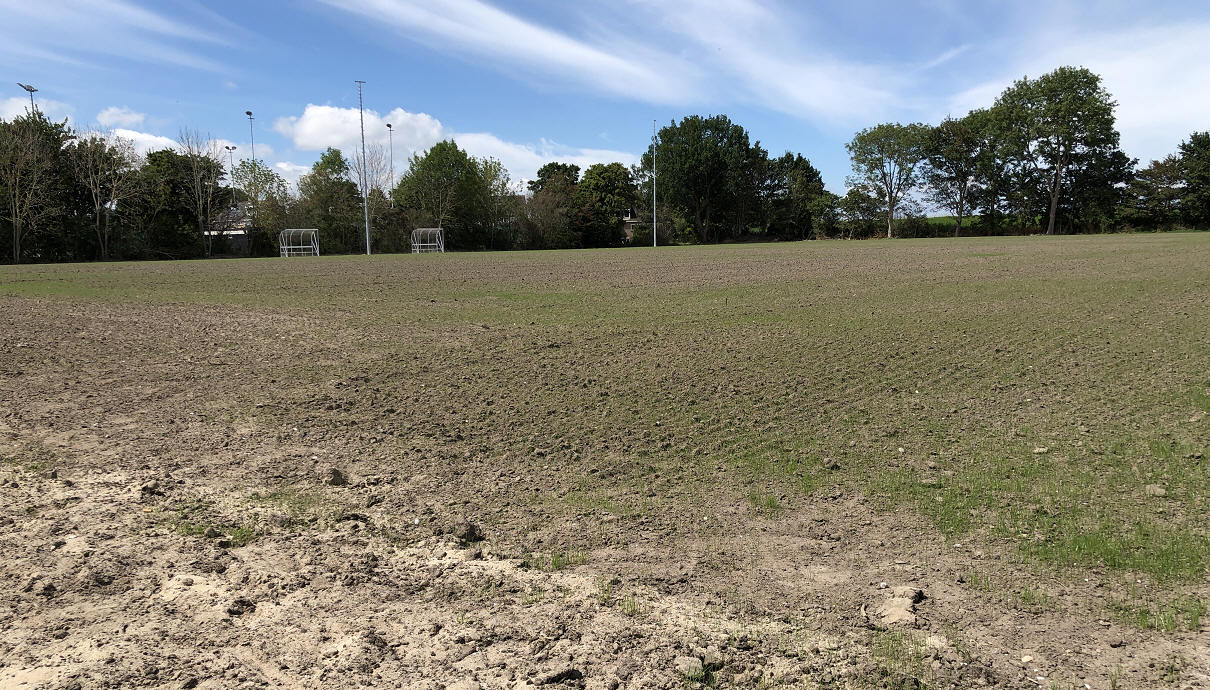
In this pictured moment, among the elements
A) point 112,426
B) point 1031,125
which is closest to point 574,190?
point 1031,125

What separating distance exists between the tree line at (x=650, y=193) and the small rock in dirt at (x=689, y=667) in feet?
159

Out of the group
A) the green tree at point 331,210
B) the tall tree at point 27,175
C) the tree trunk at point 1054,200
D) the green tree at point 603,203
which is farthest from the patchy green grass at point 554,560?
the tree trunk at point 1054,200

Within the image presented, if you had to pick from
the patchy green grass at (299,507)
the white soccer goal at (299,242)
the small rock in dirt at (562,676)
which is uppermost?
the white soccer goal at (299,242)

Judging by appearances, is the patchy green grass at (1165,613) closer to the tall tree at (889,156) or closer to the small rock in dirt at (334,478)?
the small rock in dirt at (334,478)

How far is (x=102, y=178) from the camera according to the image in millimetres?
44406

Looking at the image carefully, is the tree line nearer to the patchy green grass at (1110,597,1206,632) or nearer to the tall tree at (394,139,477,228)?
the tall tree at (394,139,477,228)

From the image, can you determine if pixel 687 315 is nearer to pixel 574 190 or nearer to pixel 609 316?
pixel 609 316

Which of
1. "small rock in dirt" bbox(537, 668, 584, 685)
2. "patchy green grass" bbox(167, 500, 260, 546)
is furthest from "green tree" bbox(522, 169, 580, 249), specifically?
"small rock in dirt" bbox(537, 668, 584, 685)

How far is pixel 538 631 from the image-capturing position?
3162 millimetres

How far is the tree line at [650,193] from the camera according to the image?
44219 mm

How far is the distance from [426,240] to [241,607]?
5632 cm

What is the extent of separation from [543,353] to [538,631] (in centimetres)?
584

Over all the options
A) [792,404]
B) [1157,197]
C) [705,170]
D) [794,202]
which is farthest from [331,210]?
[1157,197]

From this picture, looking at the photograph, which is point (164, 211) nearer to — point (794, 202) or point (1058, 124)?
point (794, 202)
